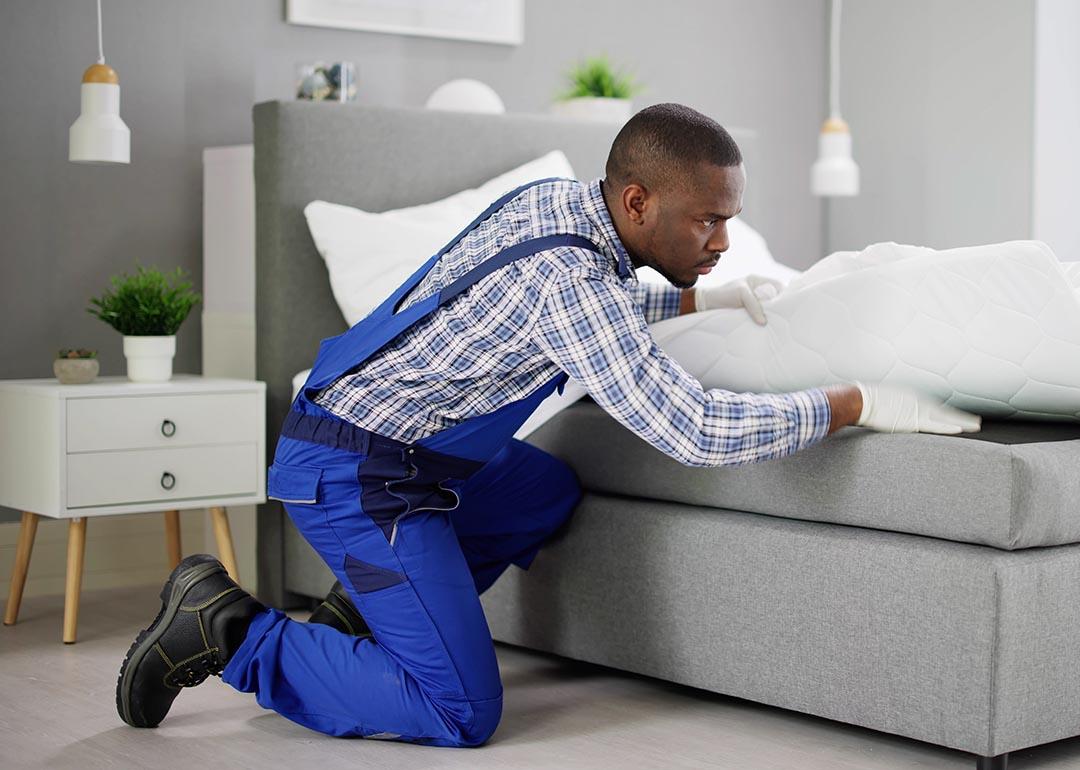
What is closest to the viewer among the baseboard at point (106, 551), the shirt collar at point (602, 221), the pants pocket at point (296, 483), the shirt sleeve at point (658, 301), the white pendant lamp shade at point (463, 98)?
the shirt collar at point (602, 221)

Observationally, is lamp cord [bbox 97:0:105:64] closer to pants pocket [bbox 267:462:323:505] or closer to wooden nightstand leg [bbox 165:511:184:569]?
wooden nightstand leg [bbox 165:511:184:569]

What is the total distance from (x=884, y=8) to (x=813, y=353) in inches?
114

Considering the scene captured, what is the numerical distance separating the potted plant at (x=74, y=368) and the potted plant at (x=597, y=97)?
1.41m

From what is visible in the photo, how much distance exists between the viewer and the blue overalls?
218cm

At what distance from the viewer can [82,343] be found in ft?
11.4

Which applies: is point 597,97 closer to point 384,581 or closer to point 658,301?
point 658,301

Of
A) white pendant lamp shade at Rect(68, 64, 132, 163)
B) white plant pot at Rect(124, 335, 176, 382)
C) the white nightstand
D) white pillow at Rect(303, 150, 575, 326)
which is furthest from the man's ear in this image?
white pendant lamp shade at Rect(68, 64, 132, 163)

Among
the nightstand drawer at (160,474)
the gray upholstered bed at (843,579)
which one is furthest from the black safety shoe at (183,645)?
the nightstand drawer at (160,474)

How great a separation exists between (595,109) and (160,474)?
153 cm

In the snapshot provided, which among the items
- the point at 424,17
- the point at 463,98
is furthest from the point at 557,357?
the point at 424,17

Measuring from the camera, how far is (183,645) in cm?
224

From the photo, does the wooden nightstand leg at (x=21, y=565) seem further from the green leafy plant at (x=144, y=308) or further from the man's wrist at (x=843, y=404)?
the man's wrist at (x=843, y=404)

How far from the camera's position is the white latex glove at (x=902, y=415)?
2105 millimetres

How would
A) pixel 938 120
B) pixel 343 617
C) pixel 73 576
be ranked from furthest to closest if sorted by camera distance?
pixel 938 120, pixel 73 576, pixel 343 617
